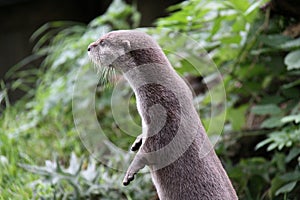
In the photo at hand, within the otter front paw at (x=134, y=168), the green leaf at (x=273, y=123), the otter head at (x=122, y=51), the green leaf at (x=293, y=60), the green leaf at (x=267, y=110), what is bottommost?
the green leaf at (x=273, y=123)

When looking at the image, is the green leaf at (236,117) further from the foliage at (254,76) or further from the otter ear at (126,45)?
the otter ear at (126,45)

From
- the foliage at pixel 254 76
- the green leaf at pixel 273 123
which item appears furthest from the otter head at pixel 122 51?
the green leaf at pixel 273 123

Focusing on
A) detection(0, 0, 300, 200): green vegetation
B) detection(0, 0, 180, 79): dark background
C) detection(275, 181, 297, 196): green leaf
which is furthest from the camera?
detection(0, 0, 180, 79): dark background

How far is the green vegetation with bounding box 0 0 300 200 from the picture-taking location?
1.61m

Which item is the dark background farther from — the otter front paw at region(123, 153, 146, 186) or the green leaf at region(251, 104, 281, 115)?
the otter front paw at region(123, 153, 146, 186)

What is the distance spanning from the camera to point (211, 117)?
1771 mm

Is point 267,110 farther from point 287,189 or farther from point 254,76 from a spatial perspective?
point 254,76

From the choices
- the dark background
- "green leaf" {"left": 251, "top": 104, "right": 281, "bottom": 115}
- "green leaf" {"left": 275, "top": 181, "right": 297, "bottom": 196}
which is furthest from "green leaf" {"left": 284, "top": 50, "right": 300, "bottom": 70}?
the dark background

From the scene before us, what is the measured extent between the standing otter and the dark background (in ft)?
10.4

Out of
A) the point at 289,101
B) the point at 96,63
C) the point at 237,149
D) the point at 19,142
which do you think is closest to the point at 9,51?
the point at 19,142

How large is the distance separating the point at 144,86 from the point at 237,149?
1248 mm

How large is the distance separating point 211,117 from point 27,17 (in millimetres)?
2875

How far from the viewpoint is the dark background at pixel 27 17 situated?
4.18 meters

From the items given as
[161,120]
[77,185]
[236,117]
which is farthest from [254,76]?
[161,120]
